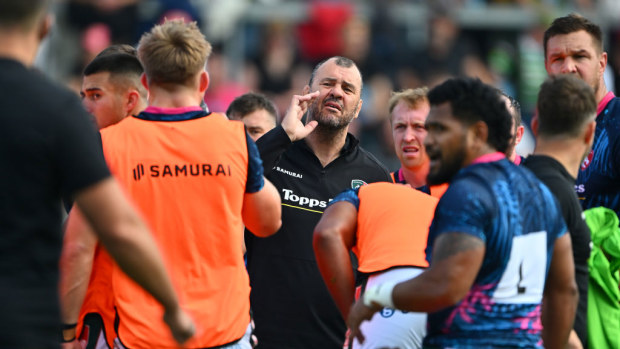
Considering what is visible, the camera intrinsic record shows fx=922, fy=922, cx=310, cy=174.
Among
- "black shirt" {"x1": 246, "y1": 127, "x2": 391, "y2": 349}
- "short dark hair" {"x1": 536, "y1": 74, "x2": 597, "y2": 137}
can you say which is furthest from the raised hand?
"short dark hair" {"x1": 536, "y1": 74, "x2": 597, "y2": 137}

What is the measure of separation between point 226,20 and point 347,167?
9896mm

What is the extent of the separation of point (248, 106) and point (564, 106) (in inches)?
138

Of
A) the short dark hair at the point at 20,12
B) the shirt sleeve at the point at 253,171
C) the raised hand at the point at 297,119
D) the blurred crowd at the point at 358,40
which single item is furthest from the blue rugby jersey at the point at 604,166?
the blurred crowd at the point at 358,40

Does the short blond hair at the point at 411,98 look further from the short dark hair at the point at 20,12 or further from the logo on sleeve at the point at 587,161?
the short dark hair at the point at 20,12

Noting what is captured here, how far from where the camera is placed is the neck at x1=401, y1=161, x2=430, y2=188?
6051mm

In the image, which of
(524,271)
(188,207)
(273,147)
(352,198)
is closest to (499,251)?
(524,271)

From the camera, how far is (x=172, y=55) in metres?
4.73

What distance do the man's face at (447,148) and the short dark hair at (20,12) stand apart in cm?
176

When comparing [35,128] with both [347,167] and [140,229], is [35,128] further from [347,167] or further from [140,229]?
[347,167]

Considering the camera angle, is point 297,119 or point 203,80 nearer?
point 203,80

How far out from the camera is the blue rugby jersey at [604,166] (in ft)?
19.8

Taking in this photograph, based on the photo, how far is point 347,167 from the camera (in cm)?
660

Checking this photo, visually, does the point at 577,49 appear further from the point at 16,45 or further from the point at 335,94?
the point at 16,45

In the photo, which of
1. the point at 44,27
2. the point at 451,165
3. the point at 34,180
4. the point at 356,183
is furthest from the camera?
the point at 356,183
